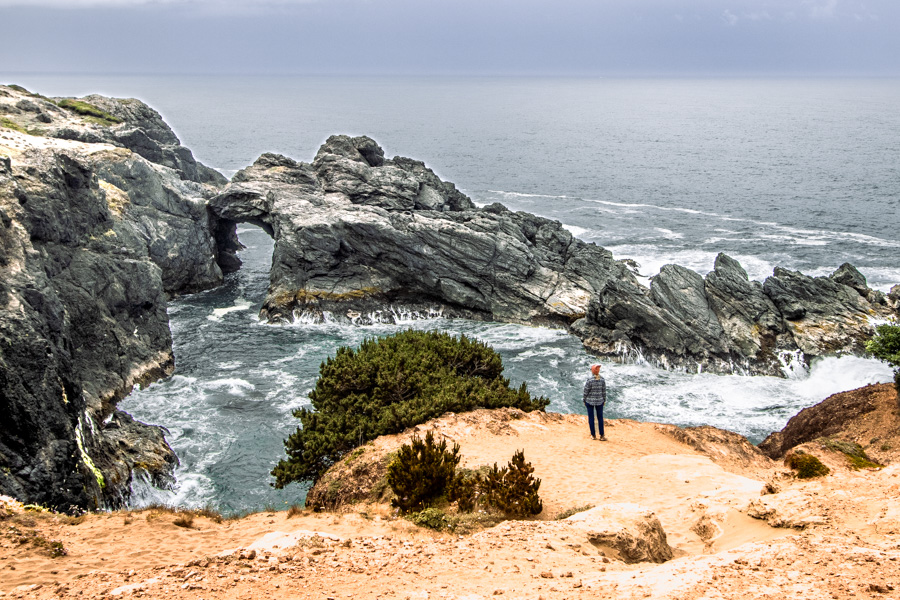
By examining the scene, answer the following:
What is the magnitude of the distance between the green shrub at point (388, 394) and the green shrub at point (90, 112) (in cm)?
5733

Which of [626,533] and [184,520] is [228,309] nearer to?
[184,520]

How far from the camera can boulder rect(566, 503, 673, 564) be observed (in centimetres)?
1400

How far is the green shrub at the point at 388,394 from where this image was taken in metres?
23.1

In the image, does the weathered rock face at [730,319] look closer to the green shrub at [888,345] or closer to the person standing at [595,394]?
the green shrub at [888,345]

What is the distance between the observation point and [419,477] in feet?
57.1

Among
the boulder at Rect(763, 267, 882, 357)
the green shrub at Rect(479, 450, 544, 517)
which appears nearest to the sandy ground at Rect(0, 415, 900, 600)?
the green shrub at Rect(479, 450, 544, 517)

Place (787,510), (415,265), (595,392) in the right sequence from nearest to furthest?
(787,510)
(595,392)
(415,265)

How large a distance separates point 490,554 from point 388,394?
12.9m

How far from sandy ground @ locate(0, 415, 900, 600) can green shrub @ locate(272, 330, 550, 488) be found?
543cm

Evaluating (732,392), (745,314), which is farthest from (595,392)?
(745,314)

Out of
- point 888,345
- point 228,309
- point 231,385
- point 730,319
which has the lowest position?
point 231,385

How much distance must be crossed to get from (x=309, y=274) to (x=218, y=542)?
132ft

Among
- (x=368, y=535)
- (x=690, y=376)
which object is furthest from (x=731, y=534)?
(x=690, y=376)

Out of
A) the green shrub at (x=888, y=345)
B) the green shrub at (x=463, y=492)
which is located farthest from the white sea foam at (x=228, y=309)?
the green shrub at (x=888, y=345)
